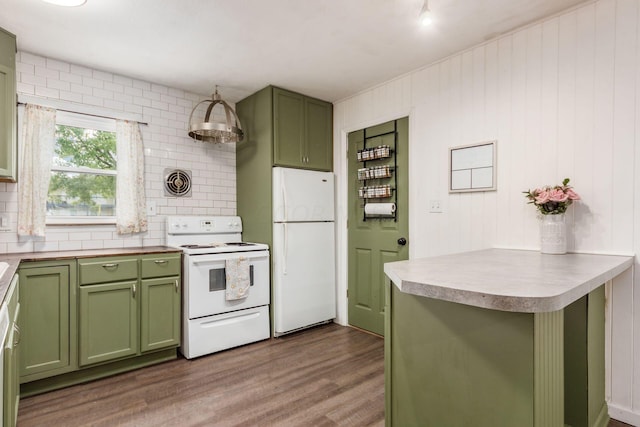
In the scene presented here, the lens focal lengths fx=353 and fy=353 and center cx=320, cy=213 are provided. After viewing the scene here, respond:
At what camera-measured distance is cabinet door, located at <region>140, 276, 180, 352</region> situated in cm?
283

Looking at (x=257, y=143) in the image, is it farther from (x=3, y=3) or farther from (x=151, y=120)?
(x=3, y=3)

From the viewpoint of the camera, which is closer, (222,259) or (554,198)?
(554,198)

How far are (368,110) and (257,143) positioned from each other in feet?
3.95

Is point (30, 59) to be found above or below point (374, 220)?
above

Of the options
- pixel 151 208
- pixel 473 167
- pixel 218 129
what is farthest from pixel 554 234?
pixel 151 208

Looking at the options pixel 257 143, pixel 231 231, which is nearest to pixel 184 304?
pixel 231 231

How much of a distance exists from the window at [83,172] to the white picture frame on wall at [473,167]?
3024 millimetres

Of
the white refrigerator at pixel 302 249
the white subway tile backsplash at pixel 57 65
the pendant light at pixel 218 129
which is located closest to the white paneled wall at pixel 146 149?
the white subway tile backsplash at pixel 57 65

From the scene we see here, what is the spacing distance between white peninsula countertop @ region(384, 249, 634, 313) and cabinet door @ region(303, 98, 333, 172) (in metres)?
2.31

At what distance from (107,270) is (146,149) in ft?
4.22

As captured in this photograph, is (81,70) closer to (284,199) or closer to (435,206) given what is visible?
(284,199)

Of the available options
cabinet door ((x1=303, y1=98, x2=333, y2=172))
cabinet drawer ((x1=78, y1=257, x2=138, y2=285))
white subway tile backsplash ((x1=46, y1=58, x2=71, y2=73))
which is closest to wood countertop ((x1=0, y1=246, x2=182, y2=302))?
cabinet drawer ((x1=78, y1=257, x2=138, y2=285))

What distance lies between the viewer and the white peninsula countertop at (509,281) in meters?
1.00

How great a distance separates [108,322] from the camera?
2.67 m
